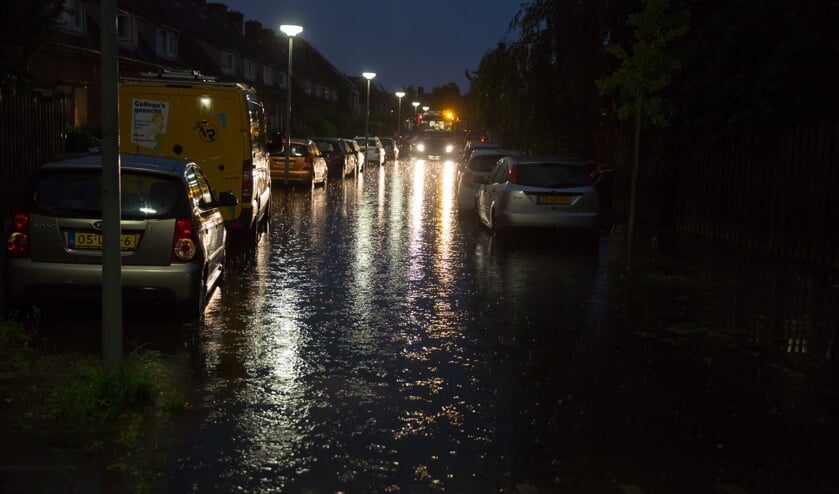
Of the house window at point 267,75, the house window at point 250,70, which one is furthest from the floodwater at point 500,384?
the house window at point 267,75

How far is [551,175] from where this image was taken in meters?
16.8

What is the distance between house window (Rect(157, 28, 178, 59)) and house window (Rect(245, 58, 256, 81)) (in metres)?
15.5

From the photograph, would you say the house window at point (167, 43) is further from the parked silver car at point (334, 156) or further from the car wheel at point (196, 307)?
the car wheel at point (196, 307)

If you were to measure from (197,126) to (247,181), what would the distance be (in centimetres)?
111

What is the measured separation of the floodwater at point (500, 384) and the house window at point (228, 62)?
45797 mm

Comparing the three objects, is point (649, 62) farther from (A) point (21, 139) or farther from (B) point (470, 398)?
(A) point (21, 139)

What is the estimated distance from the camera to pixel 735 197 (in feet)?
57.2

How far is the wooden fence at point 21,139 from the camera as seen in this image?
53.8 feet

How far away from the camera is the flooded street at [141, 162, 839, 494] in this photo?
5.36 meters

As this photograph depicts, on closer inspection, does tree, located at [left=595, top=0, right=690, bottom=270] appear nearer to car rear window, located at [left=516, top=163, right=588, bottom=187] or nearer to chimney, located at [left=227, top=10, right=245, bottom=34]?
car rear window, located at [left=516, top=163, right=588, bottom=187]

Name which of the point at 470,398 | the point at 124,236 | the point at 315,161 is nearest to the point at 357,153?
the point at 315,161

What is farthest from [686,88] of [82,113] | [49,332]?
[82,113]

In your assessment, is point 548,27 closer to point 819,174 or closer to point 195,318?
point 819,174

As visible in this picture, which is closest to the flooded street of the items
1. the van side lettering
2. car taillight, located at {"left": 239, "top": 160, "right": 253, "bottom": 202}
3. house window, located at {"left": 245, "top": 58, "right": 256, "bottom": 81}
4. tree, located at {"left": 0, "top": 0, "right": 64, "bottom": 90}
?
car taillight, located at {"left": 239, "top": 160, "right": 253, "bottom": 202}
